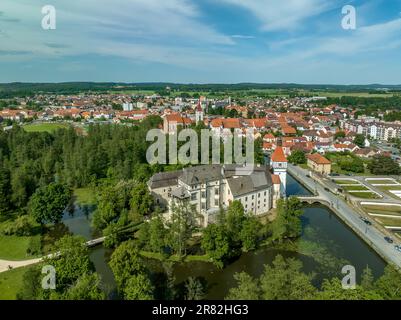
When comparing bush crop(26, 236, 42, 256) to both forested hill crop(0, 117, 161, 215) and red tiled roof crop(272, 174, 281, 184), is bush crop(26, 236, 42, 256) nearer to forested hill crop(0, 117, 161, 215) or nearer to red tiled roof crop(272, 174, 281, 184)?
forested hill crop(0, 117, 161, 215)

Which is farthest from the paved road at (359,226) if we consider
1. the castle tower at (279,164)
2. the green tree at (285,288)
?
the green tree at (285,288)

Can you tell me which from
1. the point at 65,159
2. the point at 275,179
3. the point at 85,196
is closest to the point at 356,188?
the point at 275,179

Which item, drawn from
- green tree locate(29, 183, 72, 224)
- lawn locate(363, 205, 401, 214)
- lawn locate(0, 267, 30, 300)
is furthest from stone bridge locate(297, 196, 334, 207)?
lawn locate(0, 267, 30, 300)

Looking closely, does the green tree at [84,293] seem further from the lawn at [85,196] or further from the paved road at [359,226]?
the lawn at [85,196]

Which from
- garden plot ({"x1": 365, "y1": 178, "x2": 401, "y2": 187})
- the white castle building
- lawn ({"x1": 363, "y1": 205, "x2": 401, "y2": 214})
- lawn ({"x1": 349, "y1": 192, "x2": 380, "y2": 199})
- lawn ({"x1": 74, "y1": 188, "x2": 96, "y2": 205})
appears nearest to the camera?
the white castle building

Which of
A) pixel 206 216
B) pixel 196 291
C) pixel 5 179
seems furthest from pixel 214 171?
pixel 5 179

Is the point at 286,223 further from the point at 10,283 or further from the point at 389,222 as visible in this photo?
the point at 10,283
